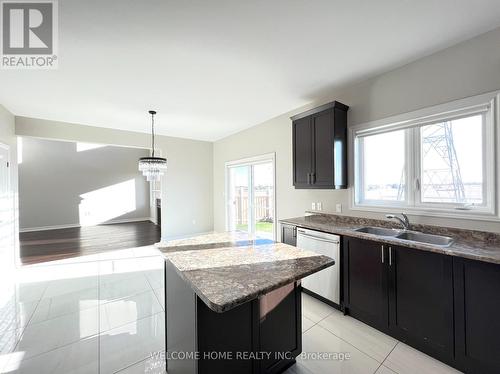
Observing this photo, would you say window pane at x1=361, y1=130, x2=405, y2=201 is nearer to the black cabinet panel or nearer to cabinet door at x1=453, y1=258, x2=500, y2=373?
cabinet door at x1=453, y1=258, x2=500, y2=373

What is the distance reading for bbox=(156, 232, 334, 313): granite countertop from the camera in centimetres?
102

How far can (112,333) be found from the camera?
2.10 metres

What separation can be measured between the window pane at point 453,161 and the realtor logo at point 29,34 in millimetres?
3499

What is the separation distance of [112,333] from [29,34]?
281 centimetres

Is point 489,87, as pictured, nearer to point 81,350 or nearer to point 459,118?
point 459,118

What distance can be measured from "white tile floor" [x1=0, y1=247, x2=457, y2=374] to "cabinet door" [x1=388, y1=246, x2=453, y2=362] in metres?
0.13

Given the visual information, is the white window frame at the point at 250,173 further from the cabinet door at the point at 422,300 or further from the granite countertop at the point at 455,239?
the cabinet door at the point at 422,300

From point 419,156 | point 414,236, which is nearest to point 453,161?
point 419,156

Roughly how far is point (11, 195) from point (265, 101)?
14.8 feet

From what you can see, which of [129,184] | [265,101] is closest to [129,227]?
[129,184]

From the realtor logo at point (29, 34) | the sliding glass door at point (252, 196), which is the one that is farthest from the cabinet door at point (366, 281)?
the realtor logo at point (29, 34)

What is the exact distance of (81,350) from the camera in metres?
1.87

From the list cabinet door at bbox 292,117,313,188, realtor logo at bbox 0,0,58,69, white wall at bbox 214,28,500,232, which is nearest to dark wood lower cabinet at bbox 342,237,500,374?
white wall at bbox 214,28,500,232

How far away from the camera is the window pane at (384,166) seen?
2504 millimetres
